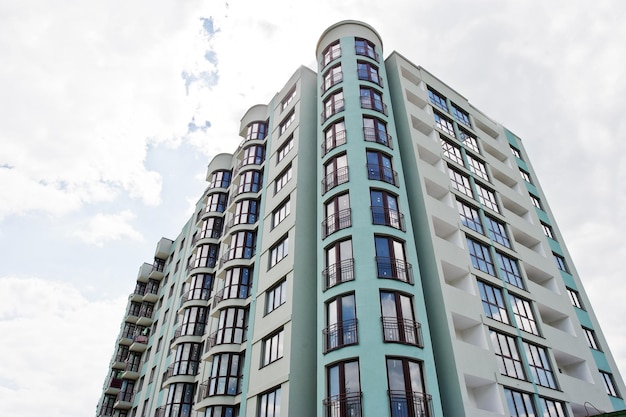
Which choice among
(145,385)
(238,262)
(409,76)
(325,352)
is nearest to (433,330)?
(325,352)

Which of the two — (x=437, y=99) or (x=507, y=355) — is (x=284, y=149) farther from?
(x=507, y=355)

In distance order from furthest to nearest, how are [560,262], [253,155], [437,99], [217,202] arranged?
[217,202] < [253,155] < [437,99] < [560,262]

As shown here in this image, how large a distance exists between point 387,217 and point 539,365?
12853mm

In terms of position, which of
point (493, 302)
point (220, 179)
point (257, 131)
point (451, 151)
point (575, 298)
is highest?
point (257, 131)

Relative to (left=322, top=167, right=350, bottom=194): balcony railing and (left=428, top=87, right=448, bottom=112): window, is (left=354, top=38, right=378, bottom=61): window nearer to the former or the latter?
(left=428, top=87, right=448, bottom=112): window

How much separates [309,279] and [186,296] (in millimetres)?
17182

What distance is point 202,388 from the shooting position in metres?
28.4

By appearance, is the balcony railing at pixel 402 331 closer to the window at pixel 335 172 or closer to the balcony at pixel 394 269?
the balcony at pixel 394 269

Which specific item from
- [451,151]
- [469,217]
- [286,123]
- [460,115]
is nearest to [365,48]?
[286,123]

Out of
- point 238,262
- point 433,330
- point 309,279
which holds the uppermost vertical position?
point 238,262

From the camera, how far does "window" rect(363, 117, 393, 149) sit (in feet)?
94.1

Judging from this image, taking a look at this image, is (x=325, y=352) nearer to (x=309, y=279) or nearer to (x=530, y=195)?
(x=309, y=279)

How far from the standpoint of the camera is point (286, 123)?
121 feet

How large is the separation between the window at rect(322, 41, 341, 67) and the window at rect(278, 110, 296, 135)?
15.7ft
